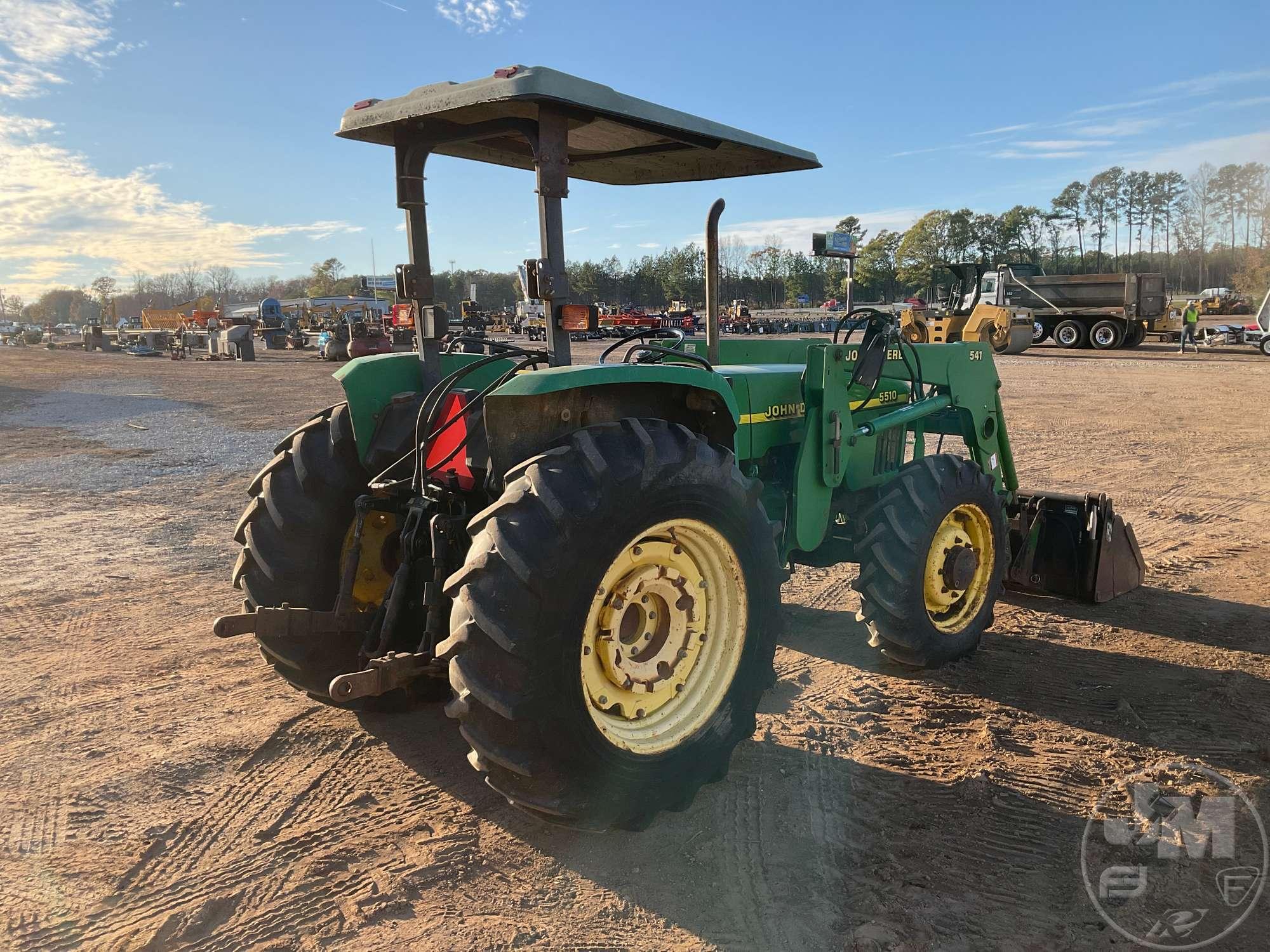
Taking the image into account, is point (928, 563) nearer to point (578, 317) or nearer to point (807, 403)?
point (807, 403)

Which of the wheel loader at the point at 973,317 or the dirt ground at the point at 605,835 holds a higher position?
the wheel loader at the point at 973,317

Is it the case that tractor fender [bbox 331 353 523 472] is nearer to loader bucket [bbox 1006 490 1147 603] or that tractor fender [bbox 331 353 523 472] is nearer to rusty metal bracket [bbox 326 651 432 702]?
rusty metal bracket [bbox 326 651 432 702]

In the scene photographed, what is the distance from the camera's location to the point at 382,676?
281 centimetres

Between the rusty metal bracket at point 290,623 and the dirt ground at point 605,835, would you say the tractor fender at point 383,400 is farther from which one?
the dirt ground at point 605,835

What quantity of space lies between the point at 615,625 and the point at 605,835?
Result: 76 cm

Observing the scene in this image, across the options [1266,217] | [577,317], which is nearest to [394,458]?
[577,317]

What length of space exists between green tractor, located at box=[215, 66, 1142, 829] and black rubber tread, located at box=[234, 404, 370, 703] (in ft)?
0.03

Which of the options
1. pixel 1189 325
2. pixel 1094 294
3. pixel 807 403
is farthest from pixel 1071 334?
pixel 807 403

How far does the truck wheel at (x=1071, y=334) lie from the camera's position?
92.8 feet

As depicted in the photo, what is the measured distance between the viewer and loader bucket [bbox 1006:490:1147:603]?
525cm

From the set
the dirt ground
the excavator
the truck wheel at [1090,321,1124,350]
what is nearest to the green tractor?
the dirt ground

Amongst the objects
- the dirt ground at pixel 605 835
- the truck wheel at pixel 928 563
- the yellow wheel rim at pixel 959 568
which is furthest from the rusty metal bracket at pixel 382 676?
the yellow wheel rim at pixel 959 568

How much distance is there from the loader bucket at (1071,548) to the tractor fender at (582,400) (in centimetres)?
291

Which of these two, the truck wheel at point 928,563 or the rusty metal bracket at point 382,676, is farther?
the truck wheel at point 928,563
